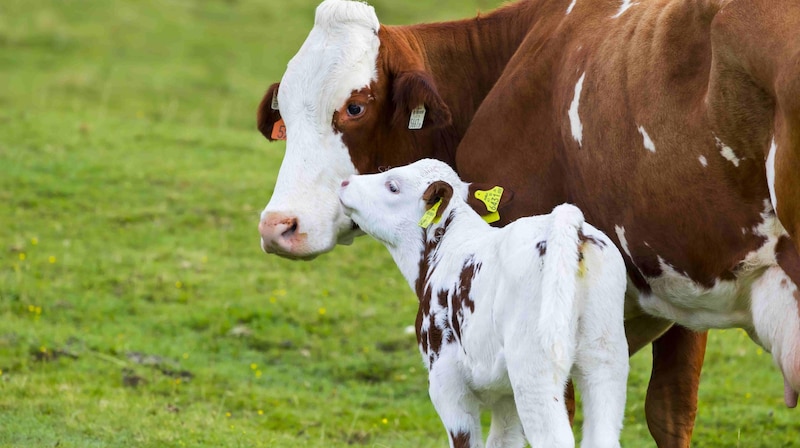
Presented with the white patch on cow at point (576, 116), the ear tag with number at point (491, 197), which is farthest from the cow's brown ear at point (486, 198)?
the white patch on cow at point (576, 116)

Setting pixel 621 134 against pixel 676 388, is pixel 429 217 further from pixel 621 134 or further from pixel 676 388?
pixel 676 388

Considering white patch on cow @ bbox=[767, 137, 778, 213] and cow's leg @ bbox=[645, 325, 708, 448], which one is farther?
cow's leg @ bbox=[645, 325, 708, 448]

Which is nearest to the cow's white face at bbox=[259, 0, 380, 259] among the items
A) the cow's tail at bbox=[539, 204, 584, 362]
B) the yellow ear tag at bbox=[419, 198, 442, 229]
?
the yellow ear tag at bbox=[419, 198, 442, 229]

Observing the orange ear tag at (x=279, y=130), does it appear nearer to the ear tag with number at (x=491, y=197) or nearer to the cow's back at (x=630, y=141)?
the cow's back at (x=630, y=141)

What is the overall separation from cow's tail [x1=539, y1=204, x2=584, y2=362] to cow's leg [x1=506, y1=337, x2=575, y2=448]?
0.05 metres

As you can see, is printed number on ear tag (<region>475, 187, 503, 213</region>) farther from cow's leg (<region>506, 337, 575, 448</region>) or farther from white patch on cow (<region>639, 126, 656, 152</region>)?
cow's leg (<region>506, 337, 575, 448</region>)

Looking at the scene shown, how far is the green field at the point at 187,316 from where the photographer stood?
291 inches

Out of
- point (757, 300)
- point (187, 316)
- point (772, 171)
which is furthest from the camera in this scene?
point (187, 316)

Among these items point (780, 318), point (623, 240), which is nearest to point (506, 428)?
point (623, 240)

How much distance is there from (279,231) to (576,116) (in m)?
1.50

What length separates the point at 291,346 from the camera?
9320 millimetres

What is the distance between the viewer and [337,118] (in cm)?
565

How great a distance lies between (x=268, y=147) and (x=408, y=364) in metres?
6.50

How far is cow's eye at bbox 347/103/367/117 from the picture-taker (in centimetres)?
567
